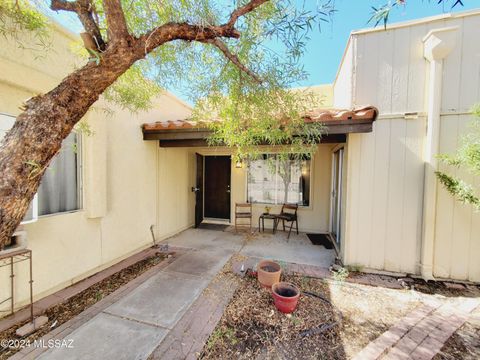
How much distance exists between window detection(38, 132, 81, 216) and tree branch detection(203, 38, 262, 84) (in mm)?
2399

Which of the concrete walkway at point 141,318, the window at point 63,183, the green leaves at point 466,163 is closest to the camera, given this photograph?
the concrete walkway at point 141,318

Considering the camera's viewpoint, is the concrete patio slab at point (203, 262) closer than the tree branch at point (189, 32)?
No

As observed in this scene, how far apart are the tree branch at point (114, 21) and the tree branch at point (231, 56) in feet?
2.10

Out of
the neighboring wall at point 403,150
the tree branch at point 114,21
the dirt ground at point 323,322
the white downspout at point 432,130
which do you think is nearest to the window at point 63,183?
the tree branch at point 114,21

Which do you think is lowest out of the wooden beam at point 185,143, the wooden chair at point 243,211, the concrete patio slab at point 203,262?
the concrete patio slab at point 203,262

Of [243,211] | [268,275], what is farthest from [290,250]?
[243,211]

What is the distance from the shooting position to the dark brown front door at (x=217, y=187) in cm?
695

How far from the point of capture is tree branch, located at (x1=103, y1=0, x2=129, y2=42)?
1.46 m

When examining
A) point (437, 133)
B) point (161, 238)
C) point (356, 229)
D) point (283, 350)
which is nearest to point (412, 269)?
point (356, 229)

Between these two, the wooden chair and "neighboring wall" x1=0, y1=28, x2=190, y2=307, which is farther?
the wooden chair

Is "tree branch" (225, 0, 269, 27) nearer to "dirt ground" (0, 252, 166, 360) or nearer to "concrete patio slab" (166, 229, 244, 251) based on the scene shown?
"dirt ground" (0, 252, 166, 360)

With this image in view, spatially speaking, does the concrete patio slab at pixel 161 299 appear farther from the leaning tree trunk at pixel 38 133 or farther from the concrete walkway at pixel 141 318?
the leaning tree trunk at pixel 38 133

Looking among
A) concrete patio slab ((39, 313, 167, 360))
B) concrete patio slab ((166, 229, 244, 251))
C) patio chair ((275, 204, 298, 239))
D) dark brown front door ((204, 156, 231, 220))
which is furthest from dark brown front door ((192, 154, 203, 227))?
concrete patio slab ((39, 313, 167, 360))

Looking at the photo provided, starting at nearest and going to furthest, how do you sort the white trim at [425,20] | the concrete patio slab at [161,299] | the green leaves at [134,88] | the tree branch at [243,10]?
the tree branch at [243,10] → the concrete patio slab at [161,299] → the green leaves at [134,88] → the white trim at [425,20]
